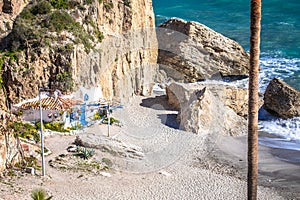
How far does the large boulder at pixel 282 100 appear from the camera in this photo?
37.7m

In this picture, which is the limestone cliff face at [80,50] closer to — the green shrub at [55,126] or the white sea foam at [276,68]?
the green shrub at [55,126]

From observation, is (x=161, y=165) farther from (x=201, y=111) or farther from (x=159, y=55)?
(x=159, y=55)

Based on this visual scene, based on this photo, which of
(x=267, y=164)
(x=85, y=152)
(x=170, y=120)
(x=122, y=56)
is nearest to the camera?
(x=85, y=152)

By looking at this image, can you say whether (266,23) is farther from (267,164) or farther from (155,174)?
(155,174)

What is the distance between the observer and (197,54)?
5203 centimetres

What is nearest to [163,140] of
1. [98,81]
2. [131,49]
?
[98,81]

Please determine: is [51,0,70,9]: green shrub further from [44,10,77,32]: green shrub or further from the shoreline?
the shoreline

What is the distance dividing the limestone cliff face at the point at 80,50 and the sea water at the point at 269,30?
1221cm

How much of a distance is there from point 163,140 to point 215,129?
13.5 ft

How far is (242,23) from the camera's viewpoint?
7244 centimetres

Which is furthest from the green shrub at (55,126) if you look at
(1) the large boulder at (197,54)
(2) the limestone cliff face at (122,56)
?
(1) the large boulder at (197,54)

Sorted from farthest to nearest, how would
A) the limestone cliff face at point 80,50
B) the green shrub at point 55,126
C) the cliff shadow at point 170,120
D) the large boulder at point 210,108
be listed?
the cliff shadow at point 170,120 → the limestone cliff face at point 80,50 → the large boulder at point 210,108 → the green shrub at point 55,126

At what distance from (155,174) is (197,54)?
2809 cm

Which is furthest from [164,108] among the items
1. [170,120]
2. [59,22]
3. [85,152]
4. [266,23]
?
[266,23]
